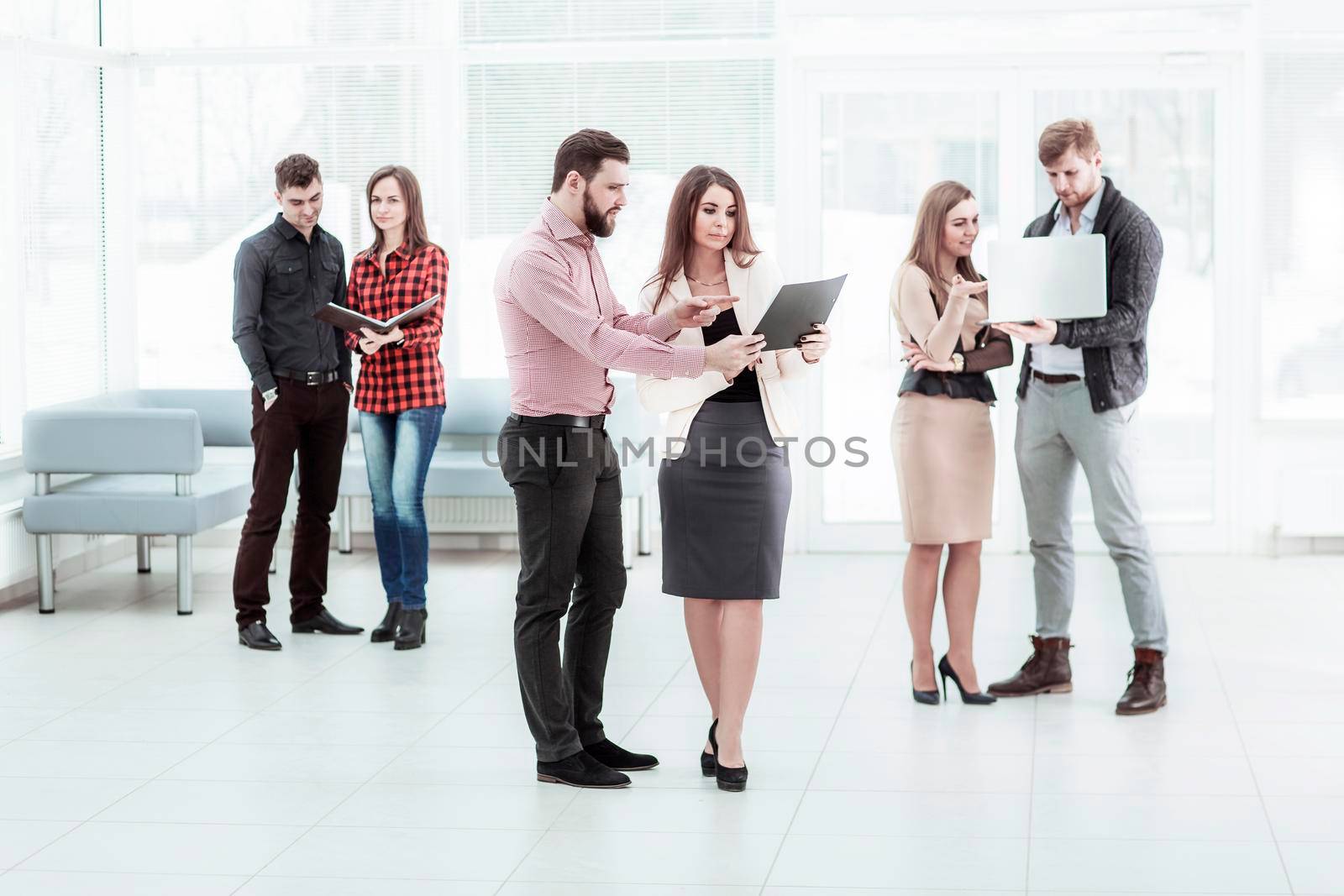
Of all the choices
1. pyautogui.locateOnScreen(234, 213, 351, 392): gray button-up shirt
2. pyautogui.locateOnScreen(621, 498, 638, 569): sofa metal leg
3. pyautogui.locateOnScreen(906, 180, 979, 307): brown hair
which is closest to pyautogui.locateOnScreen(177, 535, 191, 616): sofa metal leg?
pyautogui.locateOnScreen(234, 213, 351, 392): gray button-up shirt

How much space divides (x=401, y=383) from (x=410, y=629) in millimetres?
847

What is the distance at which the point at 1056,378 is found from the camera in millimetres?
4547

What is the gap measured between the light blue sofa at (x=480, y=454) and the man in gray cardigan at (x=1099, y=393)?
2601 mm

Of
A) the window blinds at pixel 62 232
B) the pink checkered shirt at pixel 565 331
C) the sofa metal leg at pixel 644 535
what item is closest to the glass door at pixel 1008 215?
the sofa metal leg at pixel 644 535

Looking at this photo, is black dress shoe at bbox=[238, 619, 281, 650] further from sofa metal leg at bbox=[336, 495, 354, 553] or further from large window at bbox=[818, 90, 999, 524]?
large window at bbox=[818, 90, 999, 524]

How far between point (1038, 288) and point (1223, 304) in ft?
10.8

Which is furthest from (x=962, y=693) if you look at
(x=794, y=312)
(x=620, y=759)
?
(x=794, y=312)

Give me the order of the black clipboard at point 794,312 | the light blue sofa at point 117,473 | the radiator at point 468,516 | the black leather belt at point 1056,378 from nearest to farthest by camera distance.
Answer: the black clipboard at point 794,312, the black leather belt at point 1056,378, the light blue sofa at point 117,473, the radiator at point 468,516

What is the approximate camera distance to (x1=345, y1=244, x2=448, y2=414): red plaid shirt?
210 inches

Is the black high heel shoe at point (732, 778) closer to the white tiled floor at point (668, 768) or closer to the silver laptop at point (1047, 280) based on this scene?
the white tiled floor at point (668, 768)

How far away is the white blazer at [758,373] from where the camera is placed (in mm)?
3785

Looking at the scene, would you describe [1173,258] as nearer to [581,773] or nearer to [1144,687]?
[1144,687]

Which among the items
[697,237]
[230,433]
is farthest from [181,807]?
[230,433]

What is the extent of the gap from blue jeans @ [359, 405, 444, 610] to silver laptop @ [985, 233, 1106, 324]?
2.04 metres
